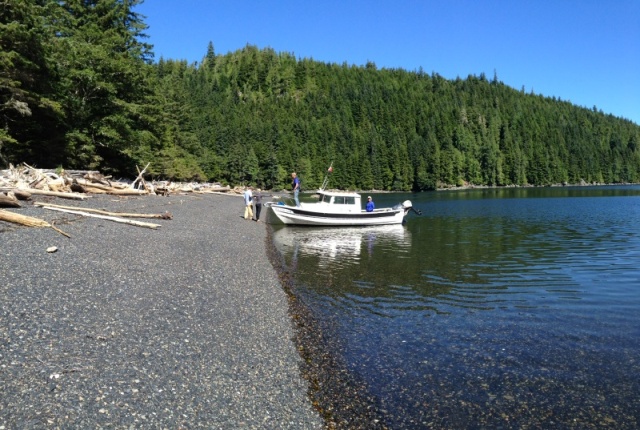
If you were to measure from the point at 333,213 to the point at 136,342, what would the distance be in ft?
85.6

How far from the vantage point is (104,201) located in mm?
23531

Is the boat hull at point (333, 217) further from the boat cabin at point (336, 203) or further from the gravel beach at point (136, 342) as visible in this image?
the gravel beach at point (136, 342)

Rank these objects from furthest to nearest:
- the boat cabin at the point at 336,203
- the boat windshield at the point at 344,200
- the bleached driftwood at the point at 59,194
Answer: the boat windshield at the point at 344,200
the boat cabin at the point at 336,203
the bleached driftwood at the point at 59,194

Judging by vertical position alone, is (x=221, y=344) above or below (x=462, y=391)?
above

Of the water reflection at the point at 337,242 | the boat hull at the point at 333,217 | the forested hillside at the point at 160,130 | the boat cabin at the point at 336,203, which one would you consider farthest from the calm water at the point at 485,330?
the forested hillside at the point at 160,130

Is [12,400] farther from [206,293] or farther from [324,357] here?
[206,293]

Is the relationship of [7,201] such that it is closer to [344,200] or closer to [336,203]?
[336,203]

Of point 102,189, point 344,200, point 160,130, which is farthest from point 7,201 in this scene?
point 160,130

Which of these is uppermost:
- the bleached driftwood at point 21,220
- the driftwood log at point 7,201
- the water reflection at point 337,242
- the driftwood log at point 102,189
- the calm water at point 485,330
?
the driftwood log at point 102,189

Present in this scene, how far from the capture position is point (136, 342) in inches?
280

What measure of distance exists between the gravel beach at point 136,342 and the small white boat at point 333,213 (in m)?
19.0

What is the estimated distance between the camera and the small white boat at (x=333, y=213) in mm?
32406

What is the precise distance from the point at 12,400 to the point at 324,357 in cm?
493

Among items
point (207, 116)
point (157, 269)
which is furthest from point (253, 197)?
point (207, 116)
